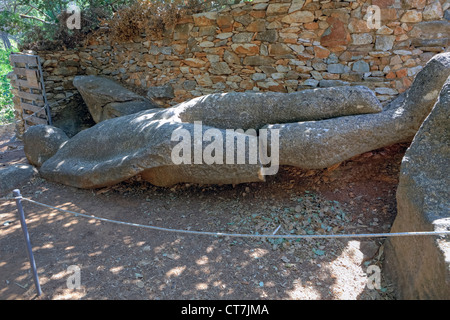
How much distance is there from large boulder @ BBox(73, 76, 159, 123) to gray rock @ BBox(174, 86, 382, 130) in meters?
2.19

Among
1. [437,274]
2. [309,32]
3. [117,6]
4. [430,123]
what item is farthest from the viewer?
[117,6]

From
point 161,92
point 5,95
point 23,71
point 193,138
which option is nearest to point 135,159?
point 193,138

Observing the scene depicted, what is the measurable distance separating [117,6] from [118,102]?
8.10 feet

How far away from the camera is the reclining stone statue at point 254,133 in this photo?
2.85 meters

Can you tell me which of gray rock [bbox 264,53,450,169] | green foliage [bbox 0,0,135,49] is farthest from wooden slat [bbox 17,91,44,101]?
gray rock [bbox 264,53,450,169]

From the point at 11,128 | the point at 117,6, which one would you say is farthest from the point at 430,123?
the point at 11,128

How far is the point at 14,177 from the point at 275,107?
358cm

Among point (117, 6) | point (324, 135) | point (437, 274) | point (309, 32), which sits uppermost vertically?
point (117, 6)

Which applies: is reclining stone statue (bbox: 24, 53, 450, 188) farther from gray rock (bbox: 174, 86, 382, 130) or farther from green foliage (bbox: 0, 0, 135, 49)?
green foliage (bbox: 0, 0, 135, 49)

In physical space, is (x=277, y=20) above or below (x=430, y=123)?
above

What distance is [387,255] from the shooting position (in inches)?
93.2

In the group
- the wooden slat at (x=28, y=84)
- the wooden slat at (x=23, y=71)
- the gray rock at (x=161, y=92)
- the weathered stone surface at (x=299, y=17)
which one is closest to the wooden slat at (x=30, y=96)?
the wooden slat at (x=28, y=84)
